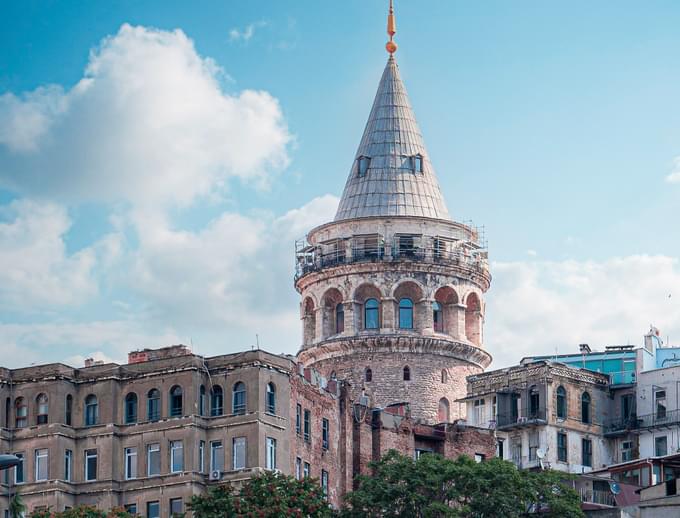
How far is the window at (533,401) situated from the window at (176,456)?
1061 inches

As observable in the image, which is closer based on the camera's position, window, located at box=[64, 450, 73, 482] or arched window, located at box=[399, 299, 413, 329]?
window, located at box=[64, 450, 73, 482]

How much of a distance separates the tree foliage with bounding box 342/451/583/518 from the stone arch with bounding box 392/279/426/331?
26362mm

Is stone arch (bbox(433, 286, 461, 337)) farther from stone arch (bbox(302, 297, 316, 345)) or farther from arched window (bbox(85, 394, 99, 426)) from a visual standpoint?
arched window (bbox(85, 394, 99, 426))

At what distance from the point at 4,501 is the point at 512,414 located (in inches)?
1290

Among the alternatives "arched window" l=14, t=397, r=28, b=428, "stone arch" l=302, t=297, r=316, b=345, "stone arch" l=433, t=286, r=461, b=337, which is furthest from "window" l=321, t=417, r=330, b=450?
"stone arch" l=302, t=297, r=316, b=345

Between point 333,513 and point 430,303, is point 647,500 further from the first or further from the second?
point 430,303

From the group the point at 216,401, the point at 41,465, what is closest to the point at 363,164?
the point at 216,401

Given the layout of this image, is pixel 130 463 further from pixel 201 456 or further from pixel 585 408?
pixel 585 408

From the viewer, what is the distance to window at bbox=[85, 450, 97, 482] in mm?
115312

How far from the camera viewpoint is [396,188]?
468 ft

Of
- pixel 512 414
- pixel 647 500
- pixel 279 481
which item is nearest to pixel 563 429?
pixel 512 414

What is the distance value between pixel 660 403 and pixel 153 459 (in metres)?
33.2

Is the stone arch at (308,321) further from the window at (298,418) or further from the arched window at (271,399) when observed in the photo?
the arched window at (271,399)

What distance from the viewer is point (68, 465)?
116 metres
